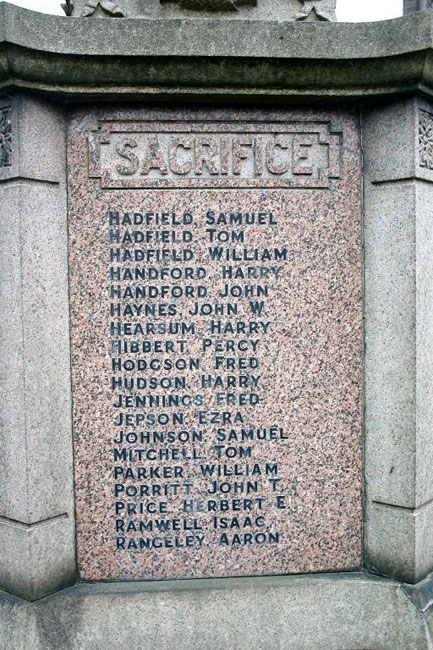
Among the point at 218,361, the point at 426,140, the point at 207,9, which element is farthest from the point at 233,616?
the point at 207,9

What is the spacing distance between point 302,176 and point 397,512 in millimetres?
1921

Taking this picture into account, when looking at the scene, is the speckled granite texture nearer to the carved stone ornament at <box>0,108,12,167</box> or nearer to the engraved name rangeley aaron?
the engraved name rangeley aaron

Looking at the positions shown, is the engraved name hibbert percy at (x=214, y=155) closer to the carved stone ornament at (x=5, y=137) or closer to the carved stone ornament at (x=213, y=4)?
the carved stone ornament at (x=5, y=137)

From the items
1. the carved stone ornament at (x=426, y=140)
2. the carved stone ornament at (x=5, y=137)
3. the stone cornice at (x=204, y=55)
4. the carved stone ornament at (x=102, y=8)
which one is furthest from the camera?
the carved stone ornament at (x=102, y=8)

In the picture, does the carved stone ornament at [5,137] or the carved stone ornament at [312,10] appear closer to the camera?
the carved stone ornament at [5,137]

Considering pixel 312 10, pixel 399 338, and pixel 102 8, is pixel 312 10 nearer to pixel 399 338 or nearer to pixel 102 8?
pixel 102 8

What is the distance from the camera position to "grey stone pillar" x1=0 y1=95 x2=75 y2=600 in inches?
117

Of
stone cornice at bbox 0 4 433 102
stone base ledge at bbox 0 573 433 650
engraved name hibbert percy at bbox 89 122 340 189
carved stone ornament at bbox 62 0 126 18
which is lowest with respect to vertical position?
stone base ledge at bbox 0 573 433 650

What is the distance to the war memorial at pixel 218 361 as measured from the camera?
3023 millimetres

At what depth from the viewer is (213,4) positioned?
3383mm

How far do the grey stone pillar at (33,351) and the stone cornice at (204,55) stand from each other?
9.0 inches

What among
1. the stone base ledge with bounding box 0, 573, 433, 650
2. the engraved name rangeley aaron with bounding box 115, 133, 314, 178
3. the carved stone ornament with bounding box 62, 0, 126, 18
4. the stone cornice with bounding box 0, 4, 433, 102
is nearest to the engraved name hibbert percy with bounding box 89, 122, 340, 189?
the engraved name rangeley aaron with bounding box 115, 133, 314, 178

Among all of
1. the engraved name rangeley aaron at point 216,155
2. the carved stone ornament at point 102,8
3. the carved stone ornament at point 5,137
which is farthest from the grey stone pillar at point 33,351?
the carved stone ornament at point 102,8

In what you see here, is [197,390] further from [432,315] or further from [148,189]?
[432,315]
